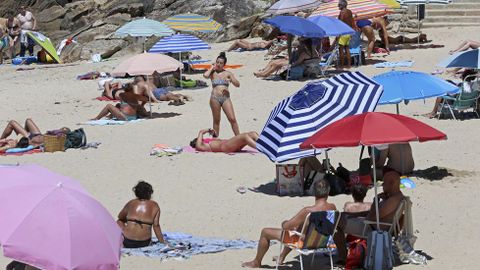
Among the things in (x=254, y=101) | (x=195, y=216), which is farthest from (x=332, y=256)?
(x=254, y=101)

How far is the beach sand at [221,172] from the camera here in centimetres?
996

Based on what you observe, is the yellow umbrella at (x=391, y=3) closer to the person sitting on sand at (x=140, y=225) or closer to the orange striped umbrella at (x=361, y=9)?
the orange striped umbrella at (x=361, y=9)

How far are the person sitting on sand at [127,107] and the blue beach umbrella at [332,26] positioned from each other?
15.1 feet

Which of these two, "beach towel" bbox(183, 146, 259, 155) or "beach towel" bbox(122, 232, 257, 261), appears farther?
"beach towel" bbox(183, 146, 259, 155)

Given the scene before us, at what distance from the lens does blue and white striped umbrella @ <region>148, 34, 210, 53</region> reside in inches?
850

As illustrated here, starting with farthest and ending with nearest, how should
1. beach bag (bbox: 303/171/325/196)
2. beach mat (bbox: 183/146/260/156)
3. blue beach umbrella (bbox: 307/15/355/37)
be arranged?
blue beach umbrella (bbox: 307/15/355/37) → beach mat (bbox: 183/146/260/156) → beach bag (bbox: 303/171/325/196)

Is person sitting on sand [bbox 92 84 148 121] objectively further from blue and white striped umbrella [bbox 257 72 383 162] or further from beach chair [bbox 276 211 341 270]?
beach chair [bbox 276 211 341 270]

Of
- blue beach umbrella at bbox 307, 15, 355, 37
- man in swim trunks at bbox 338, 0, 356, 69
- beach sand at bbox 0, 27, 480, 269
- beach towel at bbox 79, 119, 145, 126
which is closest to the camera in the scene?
beach sand at bbox 0, 27, 480, 269

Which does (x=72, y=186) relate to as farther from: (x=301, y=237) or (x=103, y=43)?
(x=103, y=43)

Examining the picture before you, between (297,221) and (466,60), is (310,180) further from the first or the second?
(466,60)

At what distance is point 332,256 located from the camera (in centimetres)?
909

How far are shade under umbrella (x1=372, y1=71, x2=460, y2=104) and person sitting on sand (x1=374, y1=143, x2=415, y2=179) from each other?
598 mm

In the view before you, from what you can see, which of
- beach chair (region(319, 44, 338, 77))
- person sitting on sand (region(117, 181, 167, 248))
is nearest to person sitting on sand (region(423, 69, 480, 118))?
beach chair (region(319, 44, 338, 77))

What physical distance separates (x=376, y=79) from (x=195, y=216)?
2977 millimetres
